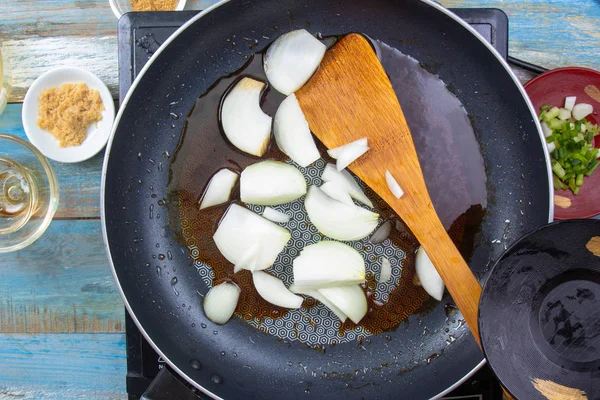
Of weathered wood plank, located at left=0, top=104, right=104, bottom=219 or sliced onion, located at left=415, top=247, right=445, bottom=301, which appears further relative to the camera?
weathered wood plank, located at left=0, top=104, right=104, bottom=219

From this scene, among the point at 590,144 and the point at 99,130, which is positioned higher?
the point at 590,144

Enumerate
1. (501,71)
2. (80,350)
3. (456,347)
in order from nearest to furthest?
(501,71) < (456,347) < (80,350)

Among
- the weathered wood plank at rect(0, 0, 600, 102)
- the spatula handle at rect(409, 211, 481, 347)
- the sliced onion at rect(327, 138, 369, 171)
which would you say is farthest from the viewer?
the weathered wood plank at rect(0, 0, 600, 102)

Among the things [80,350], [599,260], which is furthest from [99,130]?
[599,260]

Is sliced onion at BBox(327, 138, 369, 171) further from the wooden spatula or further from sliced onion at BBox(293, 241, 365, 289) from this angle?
sliced onion at BBox(293, 241, 365, 289)

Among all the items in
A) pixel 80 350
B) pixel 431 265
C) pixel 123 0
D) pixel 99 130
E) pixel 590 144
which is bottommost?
pixel 80 350

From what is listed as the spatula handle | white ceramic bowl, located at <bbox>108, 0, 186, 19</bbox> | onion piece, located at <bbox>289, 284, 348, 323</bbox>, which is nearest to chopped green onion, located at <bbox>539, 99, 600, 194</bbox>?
the spatula handle

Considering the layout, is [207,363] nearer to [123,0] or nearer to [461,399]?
[461,399]

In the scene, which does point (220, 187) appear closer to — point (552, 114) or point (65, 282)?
point (65, 282)
